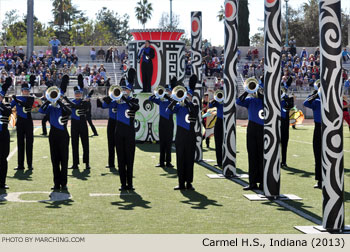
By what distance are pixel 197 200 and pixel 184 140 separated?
1487 millimetres

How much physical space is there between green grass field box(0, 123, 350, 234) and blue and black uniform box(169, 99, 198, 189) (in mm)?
382

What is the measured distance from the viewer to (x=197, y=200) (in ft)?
37.0

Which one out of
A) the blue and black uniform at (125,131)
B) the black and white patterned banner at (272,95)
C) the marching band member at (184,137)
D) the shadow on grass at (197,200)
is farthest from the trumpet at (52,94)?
the black and white patterned banner at (272,95)

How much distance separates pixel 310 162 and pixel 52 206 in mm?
8375

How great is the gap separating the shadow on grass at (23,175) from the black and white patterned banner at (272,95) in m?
5.28

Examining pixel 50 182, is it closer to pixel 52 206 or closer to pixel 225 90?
pixel 52 206

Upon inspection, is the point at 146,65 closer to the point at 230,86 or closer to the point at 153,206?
the point at 230,86

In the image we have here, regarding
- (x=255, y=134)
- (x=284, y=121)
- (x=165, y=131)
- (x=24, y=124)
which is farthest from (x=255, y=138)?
(x=24, y=124)

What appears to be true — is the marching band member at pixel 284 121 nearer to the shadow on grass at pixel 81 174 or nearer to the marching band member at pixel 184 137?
the marching band member at pixel 184 137

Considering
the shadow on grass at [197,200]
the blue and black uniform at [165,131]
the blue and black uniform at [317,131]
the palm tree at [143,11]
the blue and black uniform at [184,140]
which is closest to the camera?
the shadow on grass at [197,200]

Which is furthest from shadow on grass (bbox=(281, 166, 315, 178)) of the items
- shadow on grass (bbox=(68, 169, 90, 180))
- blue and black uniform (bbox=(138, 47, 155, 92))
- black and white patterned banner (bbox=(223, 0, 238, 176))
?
blue and black uniform (bbox=(138, 47, 155, 92))

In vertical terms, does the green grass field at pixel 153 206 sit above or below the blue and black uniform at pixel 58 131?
below

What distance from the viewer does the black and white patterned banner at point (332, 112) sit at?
8430 mm

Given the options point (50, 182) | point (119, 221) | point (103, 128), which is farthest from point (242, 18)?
point (119, 221)
